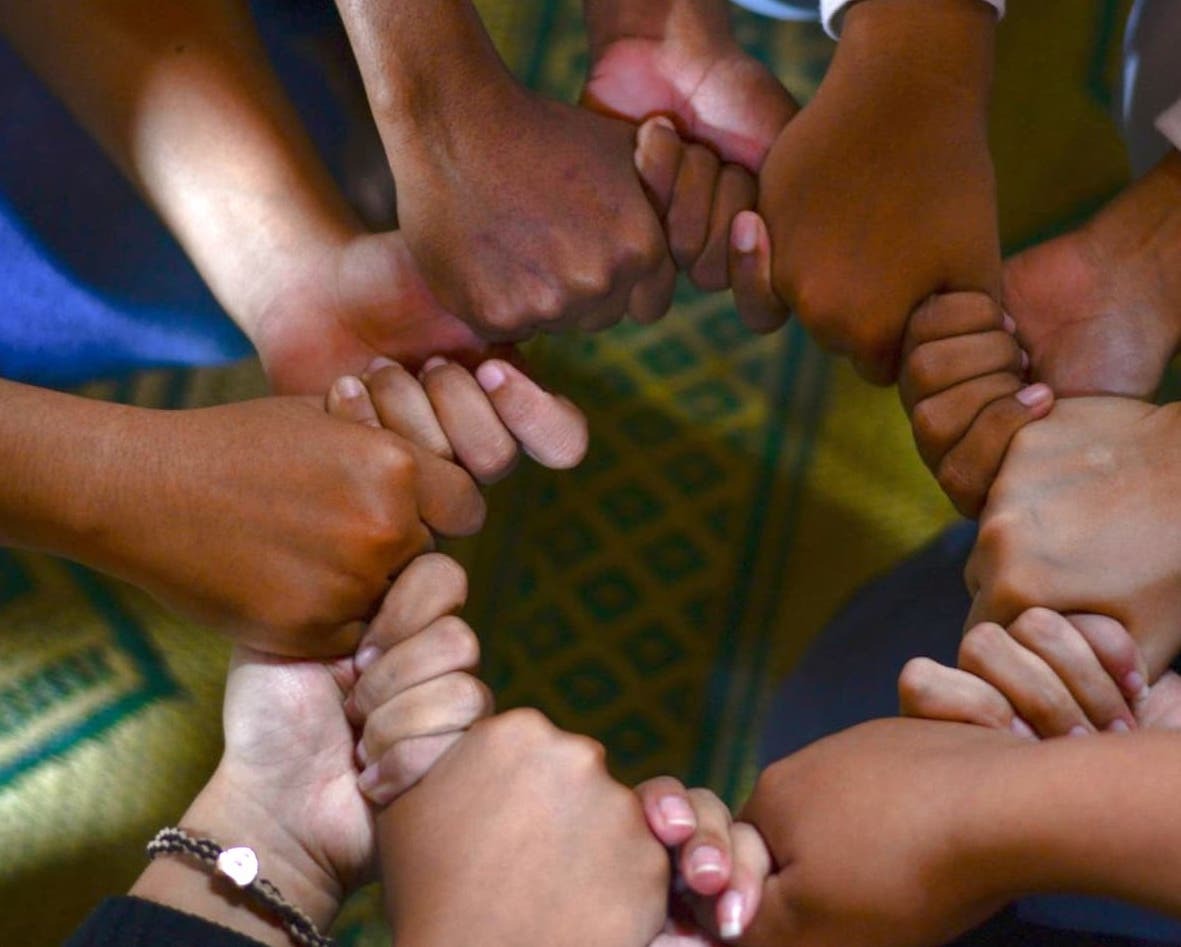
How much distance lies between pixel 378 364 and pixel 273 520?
0.32ft

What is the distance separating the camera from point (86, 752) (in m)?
0.75

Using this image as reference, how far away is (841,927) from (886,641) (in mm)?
233

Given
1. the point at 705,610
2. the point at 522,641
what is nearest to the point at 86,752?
the point at 522,641

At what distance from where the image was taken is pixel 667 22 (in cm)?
69

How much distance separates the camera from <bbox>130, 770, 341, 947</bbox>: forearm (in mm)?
557

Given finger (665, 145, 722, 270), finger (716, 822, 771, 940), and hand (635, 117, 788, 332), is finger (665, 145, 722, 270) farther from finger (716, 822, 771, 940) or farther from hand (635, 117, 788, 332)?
finger (716, 822, 771, 940)

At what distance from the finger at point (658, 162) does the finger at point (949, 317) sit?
0.13 metres

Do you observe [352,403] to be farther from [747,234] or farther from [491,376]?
[747,234]

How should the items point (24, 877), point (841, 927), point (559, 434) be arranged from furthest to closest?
point (24, 877) → point (559, 434) → point (841, 927)

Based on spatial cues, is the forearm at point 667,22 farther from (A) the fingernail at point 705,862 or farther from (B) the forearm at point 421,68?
(A) the fingernail at point 705,862

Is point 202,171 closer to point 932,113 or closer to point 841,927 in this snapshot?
point 932,113

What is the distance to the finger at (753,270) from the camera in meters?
0.63

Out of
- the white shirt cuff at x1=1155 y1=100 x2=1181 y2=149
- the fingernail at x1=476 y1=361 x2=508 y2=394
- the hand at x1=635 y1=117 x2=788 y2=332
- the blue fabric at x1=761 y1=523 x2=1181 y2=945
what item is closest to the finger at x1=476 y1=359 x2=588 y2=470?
the fingernail at x1=476 y1=361 x2=508 y2=394

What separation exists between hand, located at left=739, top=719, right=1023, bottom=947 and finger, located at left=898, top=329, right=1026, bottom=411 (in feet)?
0.52
